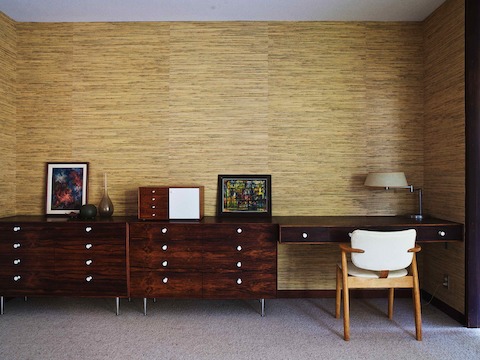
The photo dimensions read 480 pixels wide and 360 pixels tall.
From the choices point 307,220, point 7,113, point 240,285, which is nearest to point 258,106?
point 307,220

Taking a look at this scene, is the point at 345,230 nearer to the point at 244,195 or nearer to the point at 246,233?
the point at 246,233

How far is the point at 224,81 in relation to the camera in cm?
357

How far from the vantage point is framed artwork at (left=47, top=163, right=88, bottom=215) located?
356cm

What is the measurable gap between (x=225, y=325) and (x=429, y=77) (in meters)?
3.04

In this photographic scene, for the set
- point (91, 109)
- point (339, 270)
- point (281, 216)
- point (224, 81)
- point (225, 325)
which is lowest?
point (225, 325)

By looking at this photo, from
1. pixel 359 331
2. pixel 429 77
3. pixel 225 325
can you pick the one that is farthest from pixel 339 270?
Answer: pixel 429 77

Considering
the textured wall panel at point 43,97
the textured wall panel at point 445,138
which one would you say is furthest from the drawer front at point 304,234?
the textured wall panel at point 43,97

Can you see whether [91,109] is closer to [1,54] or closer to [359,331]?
[1,54]

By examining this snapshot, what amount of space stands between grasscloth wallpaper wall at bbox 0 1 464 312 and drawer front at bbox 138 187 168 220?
41 cm

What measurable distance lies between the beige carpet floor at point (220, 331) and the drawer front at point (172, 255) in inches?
18.6

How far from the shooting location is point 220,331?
282 centimetres

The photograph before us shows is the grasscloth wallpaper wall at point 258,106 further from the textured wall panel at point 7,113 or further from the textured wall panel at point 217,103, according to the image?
the textured wall panel at point 7,113

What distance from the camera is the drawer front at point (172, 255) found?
304 centimetres

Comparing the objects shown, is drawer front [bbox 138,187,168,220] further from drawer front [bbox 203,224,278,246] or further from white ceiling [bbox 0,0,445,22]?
white ceiling [bbox 0,0,445,22]
